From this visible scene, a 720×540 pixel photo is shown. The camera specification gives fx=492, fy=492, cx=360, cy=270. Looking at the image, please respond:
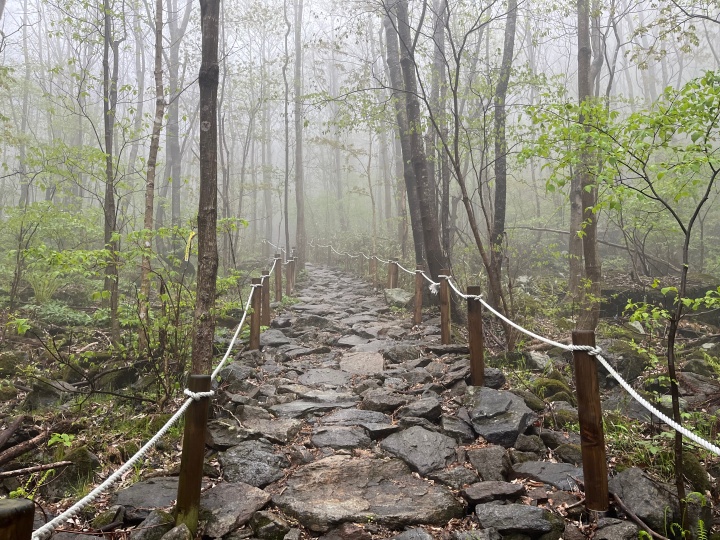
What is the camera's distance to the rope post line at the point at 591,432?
→ 292cm

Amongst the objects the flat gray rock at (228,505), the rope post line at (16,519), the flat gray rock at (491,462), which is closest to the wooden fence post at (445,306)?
the flat gray rock at (491,462)

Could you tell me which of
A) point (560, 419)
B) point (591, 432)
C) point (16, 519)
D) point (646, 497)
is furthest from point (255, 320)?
point (16, 519)

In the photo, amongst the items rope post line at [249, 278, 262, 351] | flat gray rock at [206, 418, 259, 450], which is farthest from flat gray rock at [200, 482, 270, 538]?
rope post line at [249, 278, 262, 351]

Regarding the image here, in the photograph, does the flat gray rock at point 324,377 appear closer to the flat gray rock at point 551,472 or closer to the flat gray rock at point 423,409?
the flat gray rock at point 423,409

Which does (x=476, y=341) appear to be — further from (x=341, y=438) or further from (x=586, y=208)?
(x=586, y=208)

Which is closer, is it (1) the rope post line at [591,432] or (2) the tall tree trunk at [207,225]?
(1) the rope post line at [591,432]

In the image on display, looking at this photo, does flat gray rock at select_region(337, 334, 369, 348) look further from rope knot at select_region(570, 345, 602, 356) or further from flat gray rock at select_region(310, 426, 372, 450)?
rope knot at select_region(570, 345, 602, 356)

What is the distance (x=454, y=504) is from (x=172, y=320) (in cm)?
372

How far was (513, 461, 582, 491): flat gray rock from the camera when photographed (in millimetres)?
3338

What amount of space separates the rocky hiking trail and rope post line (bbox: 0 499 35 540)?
1.55 m

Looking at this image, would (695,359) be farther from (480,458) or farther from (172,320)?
(172,320)

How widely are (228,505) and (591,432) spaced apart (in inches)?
90.0

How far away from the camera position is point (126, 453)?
4.20 metres

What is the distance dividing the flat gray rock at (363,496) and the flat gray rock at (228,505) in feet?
0.51
